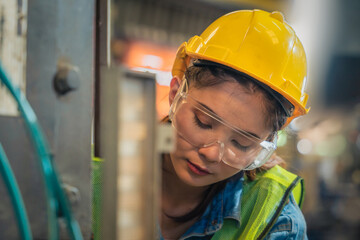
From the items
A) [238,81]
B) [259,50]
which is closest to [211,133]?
[238,81]

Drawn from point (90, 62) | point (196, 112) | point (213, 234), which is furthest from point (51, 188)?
point (213, 234)

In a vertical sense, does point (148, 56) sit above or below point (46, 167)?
below

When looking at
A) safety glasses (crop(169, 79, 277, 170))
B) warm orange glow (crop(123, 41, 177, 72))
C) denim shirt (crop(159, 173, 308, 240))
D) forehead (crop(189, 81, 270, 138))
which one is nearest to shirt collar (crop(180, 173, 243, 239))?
denim shirt (crop(159, 173, 308, 240))

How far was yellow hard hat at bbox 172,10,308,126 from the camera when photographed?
3.95 feet

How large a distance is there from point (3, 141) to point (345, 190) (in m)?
4.59

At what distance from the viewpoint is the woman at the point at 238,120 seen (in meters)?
1.14

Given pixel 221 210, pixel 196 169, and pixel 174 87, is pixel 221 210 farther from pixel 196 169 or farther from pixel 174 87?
pixel 174 87

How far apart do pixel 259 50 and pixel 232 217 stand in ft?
1.96

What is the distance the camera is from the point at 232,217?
4.15 ft

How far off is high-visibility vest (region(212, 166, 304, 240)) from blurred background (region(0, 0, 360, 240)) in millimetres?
264

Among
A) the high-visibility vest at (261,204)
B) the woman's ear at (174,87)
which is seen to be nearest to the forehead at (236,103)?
the woman's ear at (174,87)

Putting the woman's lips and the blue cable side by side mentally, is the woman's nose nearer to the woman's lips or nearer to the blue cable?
the woman's lips

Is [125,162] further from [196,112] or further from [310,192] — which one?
[310,192]

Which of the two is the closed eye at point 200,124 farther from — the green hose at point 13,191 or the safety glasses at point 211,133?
the green hose at point 13,191
